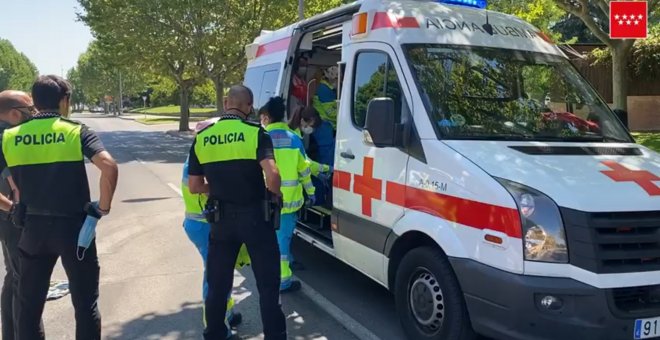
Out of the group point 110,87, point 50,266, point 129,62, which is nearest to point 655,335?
point 50,266

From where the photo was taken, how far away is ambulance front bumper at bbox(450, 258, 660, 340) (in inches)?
124

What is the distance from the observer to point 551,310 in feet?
10.5

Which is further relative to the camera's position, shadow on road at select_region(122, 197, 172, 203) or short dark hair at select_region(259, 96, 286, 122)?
shadow on road at select_region(122, 197, 172, 203)

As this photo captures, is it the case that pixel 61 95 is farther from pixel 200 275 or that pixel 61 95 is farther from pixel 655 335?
pixel 655 335

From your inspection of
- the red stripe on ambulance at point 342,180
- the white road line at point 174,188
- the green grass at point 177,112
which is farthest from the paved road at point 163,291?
the green grass at point 177,112

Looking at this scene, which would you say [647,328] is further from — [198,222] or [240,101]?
[198,222]

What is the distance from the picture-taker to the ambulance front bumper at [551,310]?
314cm

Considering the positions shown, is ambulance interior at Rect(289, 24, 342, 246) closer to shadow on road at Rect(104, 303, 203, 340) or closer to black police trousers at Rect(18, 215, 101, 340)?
shadow on road at Rect(104, 303, 203, 340)

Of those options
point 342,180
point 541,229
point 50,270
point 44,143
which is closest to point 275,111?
point 342,180

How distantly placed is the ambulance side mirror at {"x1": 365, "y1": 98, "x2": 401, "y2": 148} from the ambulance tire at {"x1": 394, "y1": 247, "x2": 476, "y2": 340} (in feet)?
2.62

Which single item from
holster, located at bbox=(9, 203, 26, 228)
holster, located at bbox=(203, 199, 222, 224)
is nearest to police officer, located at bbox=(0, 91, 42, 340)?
holster, located at bbox=(9, 203, 26, 228)

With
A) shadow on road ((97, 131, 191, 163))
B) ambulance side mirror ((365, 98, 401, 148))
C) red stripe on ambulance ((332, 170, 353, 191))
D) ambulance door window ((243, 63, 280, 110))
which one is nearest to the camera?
ambulance side mirror ((365, 98, 401, 148))

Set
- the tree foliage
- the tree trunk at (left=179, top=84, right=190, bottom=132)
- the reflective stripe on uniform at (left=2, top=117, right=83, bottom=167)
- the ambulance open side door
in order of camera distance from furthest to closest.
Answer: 1. the tree foliage
2. the tree trunk at (left=179, top=84, right=190, bottom=132)
3. the ambulance open side door
4. the reflective stripe on uniform at (left=2, top=117, right=83, bottom=167)

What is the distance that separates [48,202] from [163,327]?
1.77m
